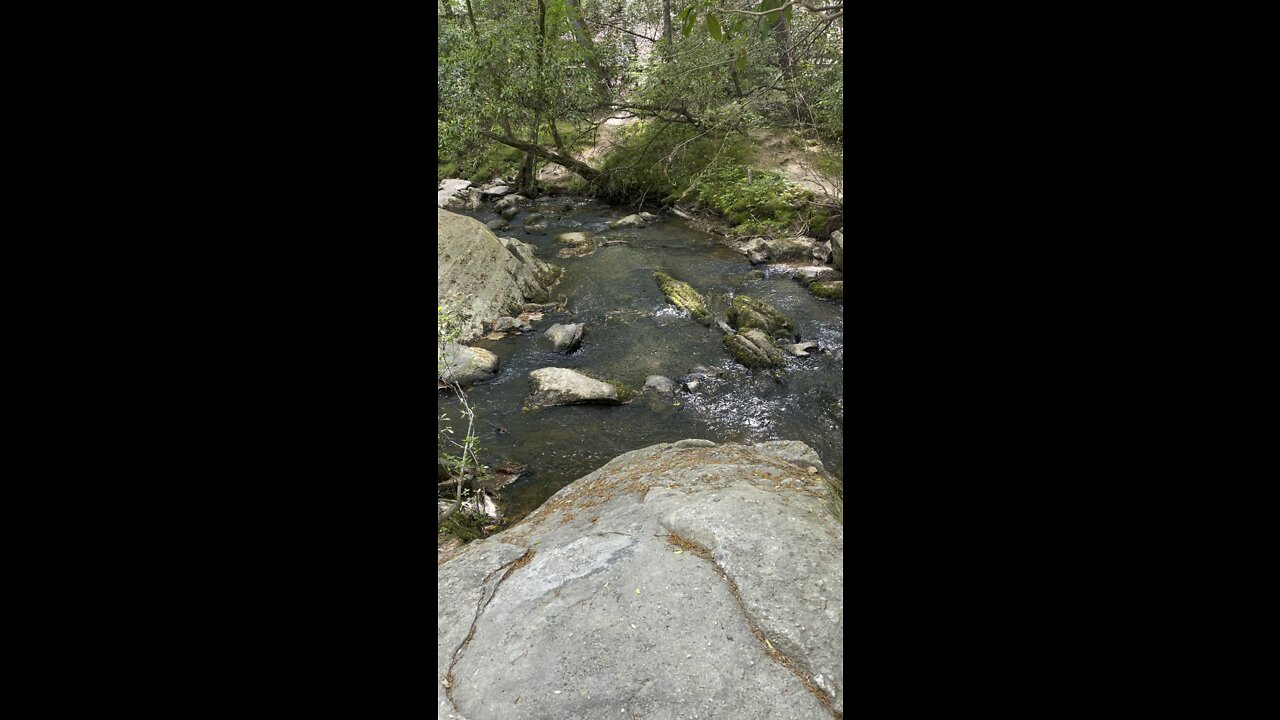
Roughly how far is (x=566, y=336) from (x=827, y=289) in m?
4.28

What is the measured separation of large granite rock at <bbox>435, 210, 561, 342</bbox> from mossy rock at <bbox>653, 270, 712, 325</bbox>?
79.5 inches

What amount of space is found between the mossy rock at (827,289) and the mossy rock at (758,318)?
1.09 metres

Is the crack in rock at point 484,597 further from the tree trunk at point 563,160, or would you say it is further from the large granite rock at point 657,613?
the tree trunk at point 563,160

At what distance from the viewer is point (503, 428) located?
682 cm

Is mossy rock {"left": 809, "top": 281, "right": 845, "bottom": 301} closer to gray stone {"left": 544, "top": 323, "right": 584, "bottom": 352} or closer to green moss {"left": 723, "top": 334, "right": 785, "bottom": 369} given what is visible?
green moss {"left": 723, "top": 334, "right": 785, "bottom": 369}

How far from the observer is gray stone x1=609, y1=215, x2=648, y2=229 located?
14.9 metres

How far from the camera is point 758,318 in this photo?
8.84m

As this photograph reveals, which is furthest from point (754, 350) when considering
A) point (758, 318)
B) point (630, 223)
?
point (630, 223)

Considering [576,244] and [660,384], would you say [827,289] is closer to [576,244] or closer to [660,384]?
[660,384]

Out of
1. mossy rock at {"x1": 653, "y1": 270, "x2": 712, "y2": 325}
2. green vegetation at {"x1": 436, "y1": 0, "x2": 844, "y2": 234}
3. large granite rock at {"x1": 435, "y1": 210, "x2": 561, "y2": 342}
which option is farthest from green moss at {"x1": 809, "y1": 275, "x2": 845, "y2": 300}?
large granite rock at {"x1": 435, "y1": 210, "x2": 561, "y2": 342}

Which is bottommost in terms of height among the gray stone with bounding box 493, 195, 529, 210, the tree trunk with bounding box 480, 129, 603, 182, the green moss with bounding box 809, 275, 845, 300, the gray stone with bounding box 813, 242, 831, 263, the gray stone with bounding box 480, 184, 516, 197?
the green moss with bounding box 809, 275, 845, 300

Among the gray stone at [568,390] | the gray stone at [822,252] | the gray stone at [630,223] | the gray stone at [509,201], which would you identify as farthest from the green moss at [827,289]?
the gray stone at [509,201]
